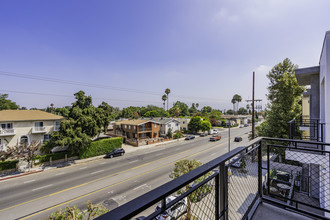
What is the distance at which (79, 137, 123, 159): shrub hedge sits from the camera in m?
17.0

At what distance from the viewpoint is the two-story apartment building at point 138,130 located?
25.3 meters

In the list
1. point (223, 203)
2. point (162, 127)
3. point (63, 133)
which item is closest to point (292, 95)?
point (223, 203)

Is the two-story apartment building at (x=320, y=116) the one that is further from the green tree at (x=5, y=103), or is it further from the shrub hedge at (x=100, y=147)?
the green tree at (x=5, y=103)

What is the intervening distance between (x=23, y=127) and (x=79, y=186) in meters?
11.6

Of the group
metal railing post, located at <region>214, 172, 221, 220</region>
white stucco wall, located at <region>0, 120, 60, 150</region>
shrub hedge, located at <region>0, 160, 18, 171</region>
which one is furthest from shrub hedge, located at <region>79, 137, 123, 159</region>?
metal railing post, located at <region>214, 172, 221, 220</region>

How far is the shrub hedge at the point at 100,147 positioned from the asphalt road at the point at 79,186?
5.83 ft

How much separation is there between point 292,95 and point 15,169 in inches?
932

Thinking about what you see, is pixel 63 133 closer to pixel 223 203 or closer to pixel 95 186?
pixel 95 186

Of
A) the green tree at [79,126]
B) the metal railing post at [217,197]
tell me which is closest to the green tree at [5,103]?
the green tree at [79,126]

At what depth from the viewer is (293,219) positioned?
2.30 m

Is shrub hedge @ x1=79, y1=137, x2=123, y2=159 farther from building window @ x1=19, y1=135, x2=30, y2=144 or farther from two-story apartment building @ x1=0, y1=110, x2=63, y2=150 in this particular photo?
building window @ x1=19, y1=135, x2=30, y2=144

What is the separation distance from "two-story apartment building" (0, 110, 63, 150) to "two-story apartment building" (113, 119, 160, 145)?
1062cm

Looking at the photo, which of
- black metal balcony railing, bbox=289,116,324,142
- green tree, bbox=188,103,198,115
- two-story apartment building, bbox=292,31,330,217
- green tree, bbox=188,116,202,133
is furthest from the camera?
green tree, bbox=188,103,198,115

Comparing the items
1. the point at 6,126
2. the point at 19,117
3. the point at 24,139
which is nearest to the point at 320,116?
the point at 24,139
